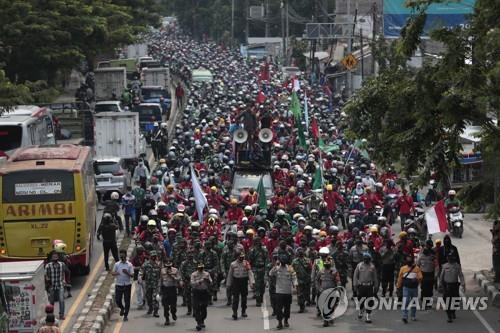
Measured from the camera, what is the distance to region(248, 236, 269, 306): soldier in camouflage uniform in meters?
21.8

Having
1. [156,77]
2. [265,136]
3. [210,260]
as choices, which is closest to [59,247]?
[210,260]

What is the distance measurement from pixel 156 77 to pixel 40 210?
44165 mm

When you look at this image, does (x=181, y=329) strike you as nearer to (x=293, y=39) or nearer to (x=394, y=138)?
(x=394, y=138)

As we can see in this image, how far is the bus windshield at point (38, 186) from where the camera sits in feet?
76.2

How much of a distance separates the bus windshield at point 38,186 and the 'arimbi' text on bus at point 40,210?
0.33 feet

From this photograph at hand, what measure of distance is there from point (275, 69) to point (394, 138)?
204 feet

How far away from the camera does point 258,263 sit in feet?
71.4

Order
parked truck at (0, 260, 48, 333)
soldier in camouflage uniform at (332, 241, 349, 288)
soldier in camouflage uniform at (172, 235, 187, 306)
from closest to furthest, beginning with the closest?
parked truck at (0, 260, 48, 333)
soldier in camouflage uniform at (172, 235, 187, 306)
soldier in camouflage uniform at (332, 241, 349, 288)

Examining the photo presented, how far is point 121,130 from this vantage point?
41.0 m

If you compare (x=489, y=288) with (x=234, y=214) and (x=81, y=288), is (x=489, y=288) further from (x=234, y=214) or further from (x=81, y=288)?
(x=81, y=288)

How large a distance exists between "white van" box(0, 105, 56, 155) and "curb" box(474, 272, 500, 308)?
15.2 m

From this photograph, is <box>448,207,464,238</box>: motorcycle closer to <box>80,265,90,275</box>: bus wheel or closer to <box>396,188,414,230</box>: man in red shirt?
<box>396,188,414,230</box>: man in red shirt

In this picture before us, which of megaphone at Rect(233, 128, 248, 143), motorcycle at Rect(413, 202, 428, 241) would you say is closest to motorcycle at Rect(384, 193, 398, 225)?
motorcycle at Rect(413, 202, 428, 241)

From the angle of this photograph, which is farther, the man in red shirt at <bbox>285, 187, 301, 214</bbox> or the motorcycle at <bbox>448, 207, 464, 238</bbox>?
the motorcycle at <bbox>448, 207, 464, 238</bbox>
